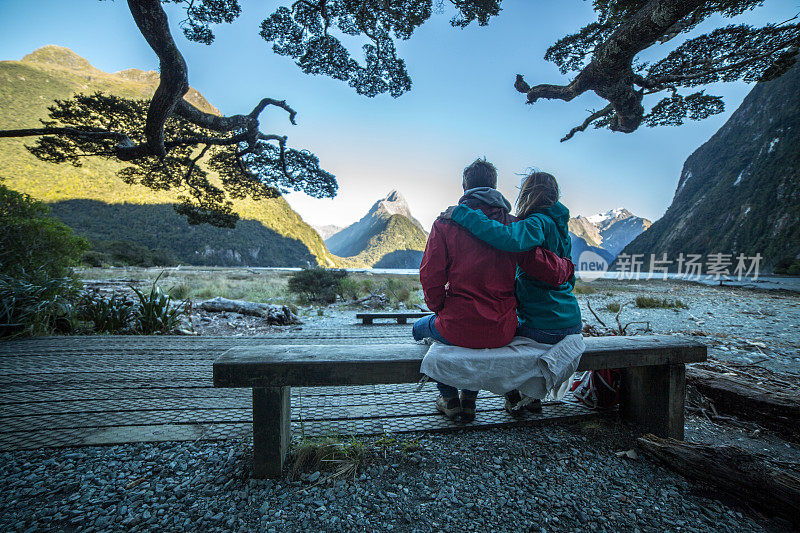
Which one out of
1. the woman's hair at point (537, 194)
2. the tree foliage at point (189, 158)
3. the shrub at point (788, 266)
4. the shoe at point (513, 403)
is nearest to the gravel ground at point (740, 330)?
the shoe at point (513, 403)

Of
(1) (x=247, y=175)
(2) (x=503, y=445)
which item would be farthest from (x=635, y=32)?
(1) (x=247, y=175)

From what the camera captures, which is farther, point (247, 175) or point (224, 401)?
point (247, 175)

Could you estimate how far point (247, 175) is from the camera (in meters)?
6.82

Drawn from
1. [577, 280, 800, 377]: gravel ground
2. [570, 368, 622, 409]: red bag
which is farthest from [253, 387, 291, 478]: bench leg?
[577, 280, 800, 377]: gravel ground

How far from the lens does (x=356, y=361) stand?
1548 millimetres

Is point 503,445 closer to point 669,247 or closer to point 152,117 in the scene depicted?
point 152,117

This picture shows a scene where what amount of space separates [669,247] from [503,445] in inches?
2604

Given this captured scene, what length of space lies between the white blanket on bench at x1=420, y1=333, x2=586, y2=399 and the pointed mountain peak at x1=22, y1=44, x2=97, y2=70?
143079 millimetres

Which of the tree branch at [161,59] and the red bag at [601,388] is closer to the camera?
the red bag at [601,388]

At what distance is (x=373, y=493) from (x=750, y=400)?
275 centimetres

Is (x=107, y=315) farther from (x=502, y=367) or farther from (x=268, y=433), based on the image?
(x=502, y=367)

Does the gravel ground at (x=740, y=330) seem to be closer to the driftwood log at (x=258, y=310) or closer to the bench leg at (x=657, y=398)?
the bench leg at (x=657, y=398)

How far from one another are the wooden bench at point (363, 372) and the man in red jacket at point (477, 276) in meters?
0.30

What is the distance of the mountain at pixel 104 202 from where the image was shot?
125 ft
